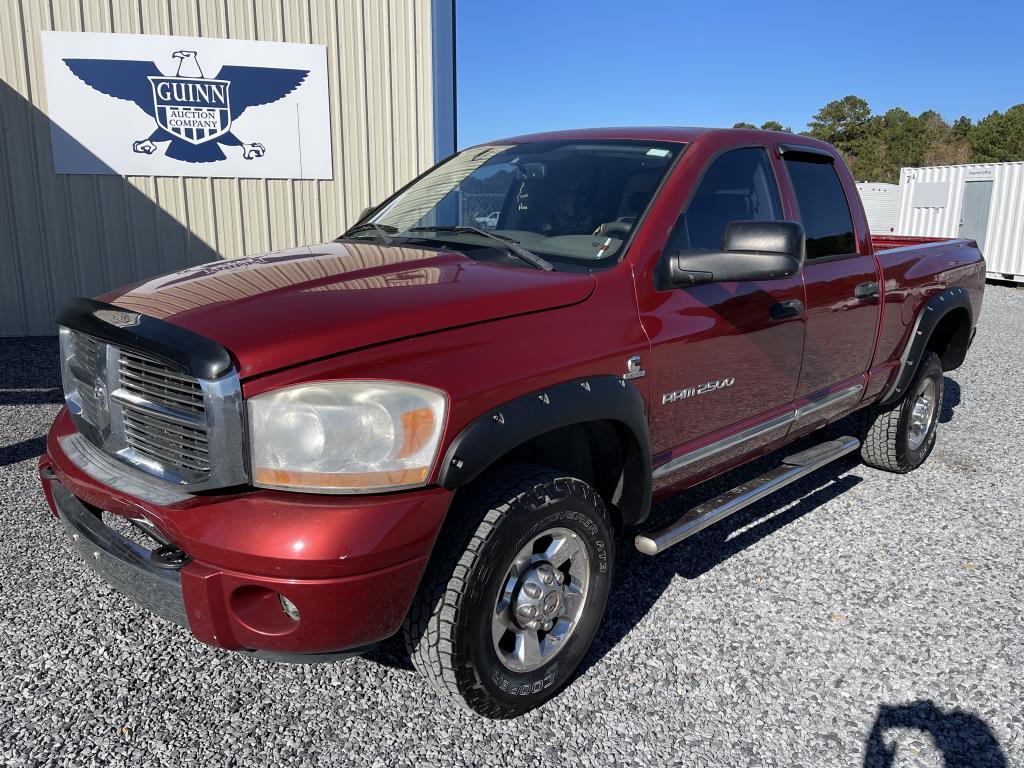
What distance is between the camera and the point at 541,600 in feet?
8.04

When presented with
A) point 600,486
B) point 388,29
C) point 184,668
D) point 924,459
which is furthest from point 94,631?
point 388,29

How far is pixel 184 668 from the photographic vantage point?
2.72 m

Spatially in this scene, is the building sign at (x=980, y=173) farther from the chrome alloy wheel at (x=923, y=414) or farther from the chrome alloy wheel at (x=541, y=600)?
the chrome alloy wheel at (x=541, y=600)

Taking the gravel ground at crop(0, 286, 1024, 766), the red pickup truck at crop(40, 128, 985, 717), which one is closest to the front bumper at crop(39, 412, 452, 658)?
the red pickup truck at crop(40, 128, 985, 717)

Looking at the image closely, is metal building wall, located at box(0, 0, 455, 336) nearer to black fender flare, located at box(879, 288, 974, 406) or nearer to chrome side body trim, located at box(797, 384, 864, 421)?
black fender flare, located at box(879, 288, 974, 406)

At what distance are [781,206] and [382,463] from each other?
2.44 meters

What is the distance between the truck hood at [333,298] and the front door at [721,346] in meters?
0.47

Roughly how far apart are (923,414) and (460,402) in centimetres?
411

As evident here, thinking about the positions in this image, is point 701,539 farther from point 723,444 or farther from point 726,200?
point 726,200

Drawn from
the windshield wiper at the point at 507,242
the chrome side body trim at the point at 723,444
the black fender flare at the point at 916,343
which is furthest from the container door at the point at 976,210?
the windshield wiper at the point at 507,242

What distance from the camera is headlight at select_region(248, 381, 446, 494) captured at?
1957 mm

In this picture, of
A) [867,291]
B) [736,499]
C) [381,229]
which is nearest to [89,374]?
[381,229]

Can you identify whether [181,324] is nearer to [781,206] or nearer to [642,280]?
[642,280]

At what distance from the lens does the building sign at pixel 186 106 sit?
862cm
